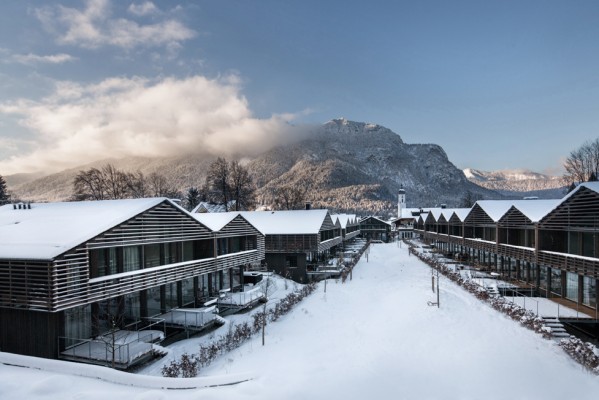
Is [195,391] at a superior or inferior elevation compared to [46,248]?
inferior

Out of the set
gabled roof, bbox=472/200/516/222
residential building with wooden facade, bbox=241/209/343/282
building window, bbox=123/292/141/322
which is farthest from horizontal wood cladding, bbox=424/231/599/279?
building window, bbox=123/292/141/322

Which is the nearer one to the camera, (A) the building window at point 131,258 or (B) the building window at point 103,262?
(B) the building window at point 103,262

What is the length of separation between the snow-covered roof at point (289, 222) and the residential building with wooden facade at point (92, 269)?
46.4 feet

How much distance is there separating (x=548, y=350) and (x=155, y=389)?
15805mm

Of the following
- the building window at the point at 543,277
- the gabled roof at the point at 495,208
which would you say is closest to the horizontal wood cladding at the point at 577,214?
the building window at the point at 543,277

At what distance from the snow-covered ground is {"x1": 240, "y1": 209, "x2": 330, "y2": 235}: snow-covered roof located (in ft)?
45.7

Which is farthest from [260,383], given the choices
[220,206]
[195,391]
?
[220,206]

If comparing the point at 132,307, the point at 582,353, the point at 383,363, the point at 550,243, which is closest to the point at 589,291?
the point at 550,243

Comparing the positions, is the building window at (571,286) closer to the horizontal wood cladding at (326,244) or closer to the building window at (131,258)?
the horizontal wood cladding at (326,244)

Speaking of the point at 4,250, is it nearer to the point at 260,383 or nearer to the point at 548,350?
the point at 260,383

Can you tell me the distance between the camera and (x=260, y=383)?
1027cm

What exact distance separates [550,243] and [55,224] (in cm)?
2855

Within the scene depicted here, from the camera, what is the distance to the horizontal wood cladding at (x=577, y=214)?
19859mm

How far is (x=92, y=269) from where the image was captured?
15.2 meters
